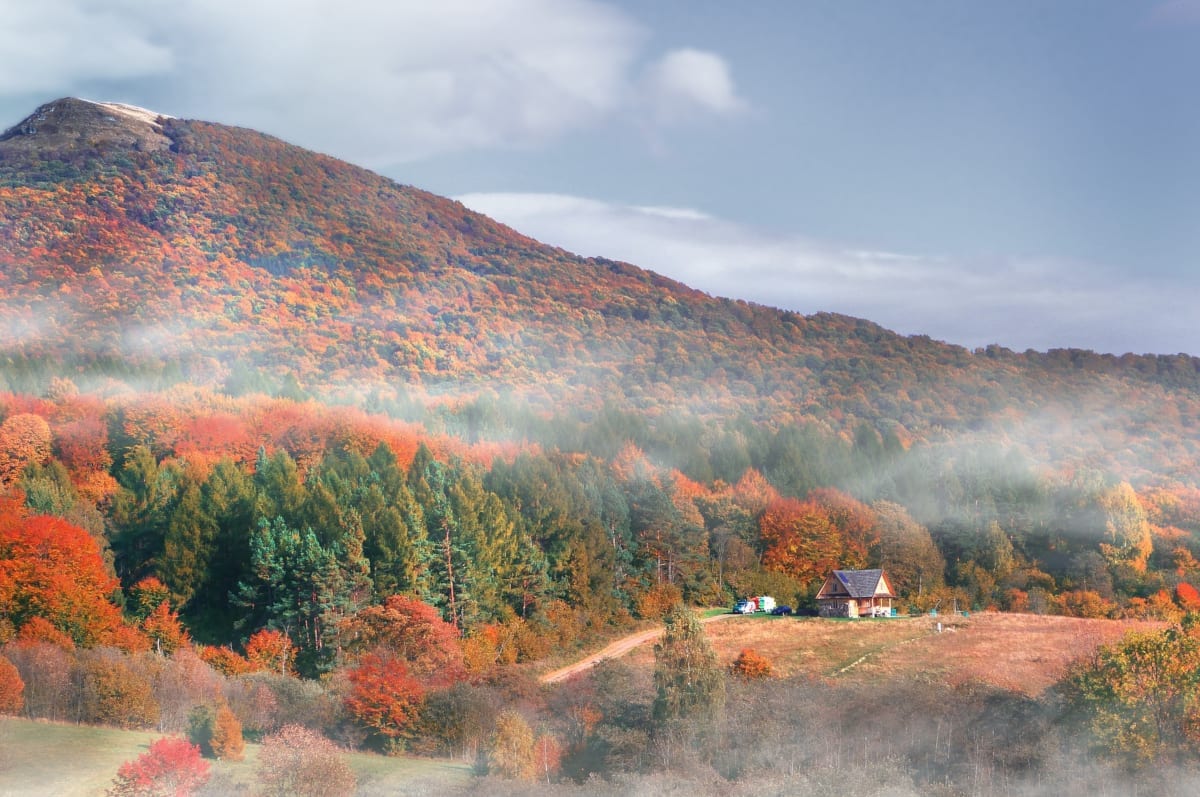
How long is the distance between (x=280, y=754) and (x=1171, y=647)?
122ft

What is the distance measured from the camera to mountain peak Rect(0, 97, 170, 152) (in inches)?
6531

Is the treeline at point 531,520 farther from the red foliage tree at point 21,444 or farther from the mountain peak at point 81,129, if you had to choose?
the mountain peak at point 81,129

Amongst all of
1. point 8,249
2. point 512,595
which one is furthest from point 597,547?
point 8,249

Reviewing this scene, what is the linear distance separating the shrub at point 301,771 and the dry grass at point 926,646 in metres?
28.5

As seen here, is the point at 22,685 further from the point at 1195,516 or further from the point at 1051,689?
the point at 1195,516

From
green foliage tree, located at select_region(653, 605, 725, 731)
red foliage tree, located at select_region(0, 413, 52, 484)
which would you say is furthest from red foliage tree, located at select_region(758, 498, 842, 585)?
red foliage tree, located at select_region(0, 413, 52, 484)

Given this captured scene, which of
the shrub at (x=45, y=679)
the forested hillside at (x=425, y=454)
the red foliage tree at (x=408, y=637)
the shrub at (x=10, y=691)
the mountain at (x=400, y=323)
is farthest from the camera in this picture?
the mountain at (x=400, y=323)

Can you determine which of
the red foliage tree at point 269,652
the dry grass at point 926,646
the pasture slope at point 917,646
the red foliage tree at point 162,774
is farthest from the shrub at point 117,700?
the dry grass at point 926,646

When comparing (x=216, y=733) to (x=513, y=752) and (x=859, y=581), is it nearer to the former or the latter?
(x=513, y=752)

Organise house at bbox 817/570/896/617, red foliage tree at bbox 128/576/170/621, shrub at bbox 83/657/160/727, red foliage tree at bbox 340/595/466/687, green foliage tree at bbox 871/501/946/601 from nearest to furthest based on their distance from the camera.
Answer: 1. shrub at bbox 83/657/160/727
2. red foliage tree at bbox 340/595/466/687
3. red foliage tree at bbox 128/576/170/621
4. house at bbox 817/570/896/617
5. green foliage tree at bbox 871/501/946/601

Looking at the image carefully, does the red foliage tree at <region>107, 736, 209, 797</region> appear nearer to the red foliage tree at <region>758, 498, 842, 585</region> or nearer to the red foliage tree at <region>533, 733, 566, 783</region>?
the red foliage tree at <region>533, 733, 566, 783</region>

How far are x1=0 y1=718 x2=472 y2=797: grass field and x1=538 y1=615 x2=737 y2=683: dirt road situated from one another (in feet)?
57.2

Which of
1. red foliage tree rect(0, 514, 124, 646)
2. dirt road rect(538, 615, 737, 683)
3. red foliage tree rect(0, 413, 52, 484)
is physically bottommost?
dirt road rect(538, 615, 737, 683)

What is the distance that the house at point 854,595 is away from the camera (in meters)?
87.1
